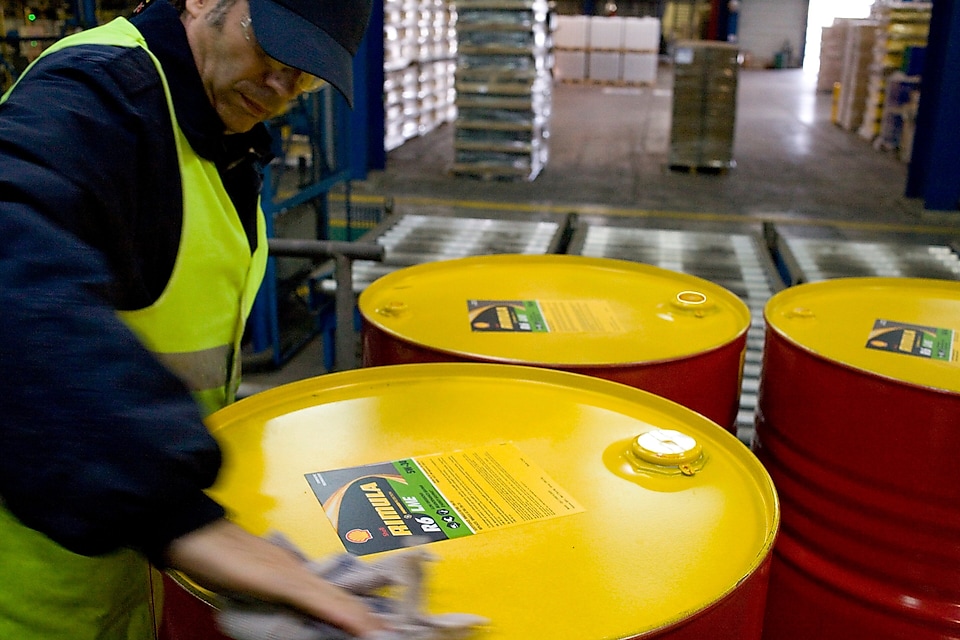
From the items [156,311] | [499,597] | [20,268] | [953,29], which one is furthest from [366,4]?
[953,29]

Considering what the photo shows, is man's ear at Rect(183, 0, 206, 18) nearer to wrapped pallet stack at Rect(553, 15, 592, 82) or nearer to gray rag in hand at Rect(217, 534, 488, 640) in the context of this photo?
gray rag in hand at Rect(217, 534, 488, 640)

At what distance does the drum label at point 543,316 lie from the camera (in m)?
2.01

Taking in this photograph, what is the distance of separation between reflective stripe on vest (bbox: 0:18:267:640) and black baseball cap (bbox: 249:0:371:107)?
193 millimetres

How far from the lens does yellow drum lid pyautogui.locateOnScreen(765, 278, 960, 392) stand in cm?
179

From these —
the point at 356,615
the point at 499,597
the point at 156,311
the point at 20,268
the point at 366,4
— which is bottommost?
the point at 499,597

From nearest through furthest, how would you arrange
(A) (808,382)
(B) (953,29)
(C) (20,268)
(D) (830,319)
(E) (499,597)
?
1. (C) (20,268)
2. (E) (499,597)
3. (A) (808,382)
4. (D) (830,319)
5. (B) (953,29)

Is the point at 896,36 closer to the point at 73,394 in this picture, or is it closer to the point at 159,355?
the point at 159,355

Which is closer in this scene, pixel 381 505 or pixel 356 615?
pixel 356 615

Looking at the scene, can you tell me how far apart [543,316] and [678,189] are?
8.08 metres

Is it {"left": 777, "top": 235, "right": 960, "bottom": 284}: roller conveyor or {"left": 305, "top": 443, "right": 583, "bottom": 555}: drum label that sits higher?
{"left": 305, "top": 443, "right": 583, "bottom": 555}: drum label

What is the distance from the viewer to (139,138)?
46.1 inches

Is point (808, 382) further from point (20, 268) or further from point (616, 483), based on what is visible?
point (20, 268)

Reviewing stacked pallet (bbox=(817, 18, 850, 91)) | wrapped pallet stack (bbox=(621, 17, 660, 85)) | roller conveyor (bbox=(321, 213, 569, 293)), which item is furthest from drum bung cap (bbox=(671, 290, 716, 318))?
wrapped pallet stack (bbox=(621, 17, 660, 85))

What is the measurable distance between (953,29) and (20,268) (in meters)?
9.23
